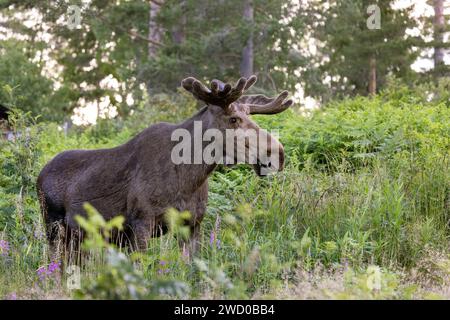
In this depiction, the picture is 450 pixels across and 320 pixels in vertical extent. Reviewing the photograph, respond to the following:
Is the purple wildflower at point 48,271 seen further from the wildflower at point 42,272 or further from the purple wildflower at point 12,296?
the purple wildflower at point 12,296

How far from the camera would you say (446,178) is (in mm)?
9000

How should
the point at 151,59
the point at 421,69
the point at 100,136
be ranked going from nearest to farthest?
1. the point at 100,136
2. the point at 151,59
3. the point at 421,69

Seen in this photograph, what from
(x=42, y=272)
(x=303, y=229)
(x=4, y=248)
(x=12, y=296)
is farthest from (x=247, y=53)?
(x=12, y=296)

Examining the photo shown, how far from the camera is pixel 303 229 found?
8.21 m

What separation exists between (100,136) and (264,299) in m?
14.6

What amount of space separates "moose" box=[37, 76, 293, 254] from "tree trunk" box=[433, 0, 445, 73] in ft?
64.5

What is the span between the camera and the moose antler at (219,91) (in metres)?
6.96

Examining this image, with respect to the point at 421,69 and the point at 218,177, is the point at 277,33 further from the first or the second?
the point at 218,177

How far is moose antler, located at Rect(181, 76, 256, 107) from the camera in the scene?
6.96 m

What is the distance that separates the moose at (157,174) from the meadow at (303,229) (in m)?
0.25

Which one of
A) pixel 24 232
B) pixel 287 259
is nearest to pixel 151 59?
pixel 24 232

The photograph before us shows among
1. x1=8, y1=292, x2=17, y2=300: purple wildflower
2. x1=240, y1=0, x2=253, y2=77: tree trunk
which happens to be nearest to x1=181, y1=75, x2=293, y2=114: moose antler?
x1=8, y1=292, x2=17, y2=300: purple wildflower

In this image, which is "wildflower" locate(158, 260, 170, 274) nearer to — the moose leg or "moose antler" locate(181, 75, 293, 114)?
the moose leg

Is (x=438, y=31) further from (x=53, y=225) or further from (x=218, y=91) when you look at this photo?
(x=53, y=225)
